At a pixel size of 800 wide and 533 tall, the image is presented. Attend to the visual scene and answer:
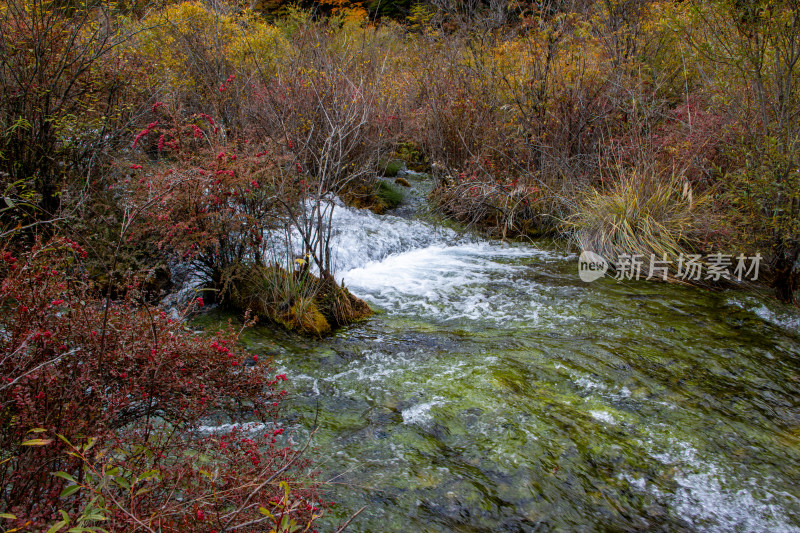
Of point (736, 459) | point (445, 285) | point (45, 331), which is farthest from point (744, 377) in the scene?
point (45, 331)

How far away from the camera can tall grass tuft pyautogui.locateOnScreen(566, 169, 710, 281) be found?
598 cm

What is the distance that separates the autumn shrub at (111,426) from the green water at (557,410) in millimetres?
684

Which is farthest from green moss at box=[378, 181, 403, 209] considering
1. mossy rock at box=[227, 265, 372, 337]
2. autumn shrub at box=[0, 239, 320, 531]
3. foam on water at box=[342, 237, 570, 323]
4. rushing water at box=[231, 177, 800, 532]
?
autumn shrub at box=[0, 239, 320, 531]

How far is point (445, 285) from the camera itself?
5.95m

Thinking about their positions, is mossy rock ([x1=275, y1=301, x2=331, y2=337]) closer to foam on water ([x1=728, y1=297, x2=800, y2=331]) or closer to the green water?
the green water

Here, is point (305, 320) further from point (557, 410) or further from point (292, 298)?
point (557, 410)

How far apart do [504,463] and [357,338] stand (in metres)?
1.98

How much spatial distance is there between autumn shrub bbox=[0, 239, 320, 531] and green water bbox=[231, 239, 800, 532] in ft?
2.24

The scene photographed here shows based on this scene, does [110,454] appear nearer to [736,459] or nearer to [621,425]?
[621,425]

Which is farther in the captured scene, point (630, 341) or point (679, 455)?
point (630, 341)
